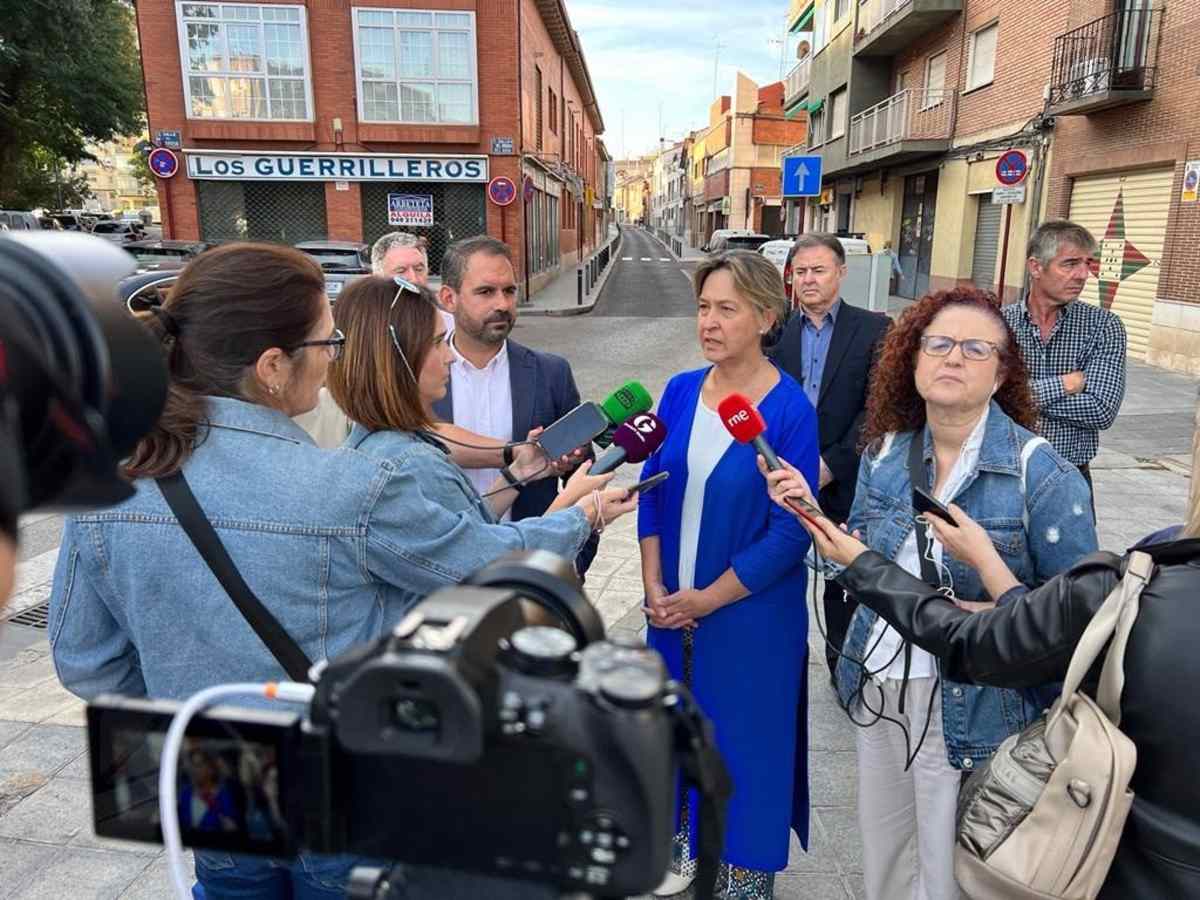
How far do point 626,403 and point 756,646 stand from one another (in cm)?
84

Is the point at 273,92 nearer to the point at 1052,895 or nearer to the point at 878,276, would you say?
the point at 878,276

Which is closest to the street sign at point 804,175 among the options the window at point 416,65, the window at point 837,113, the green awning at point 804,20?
the window at point 416,65

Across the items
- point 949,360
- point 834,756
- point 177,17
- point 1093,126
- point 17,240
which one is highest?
point 177,17

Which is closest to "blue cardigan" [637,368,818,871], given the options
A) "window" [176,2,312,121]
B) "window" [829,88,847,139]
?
"window" [176,2,312,121]

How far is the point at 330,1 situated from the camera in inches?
737

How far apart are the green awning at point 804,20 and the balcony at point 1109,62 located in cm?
1813

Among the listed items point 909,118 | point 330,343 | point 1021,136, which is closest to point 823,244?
point 330,343

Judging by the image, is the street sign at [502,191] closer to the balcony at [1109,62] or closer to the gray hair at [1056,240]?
the balcony at [1109,62]

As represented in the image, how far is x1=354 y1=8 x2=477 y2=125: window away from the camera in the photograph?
62.2ft

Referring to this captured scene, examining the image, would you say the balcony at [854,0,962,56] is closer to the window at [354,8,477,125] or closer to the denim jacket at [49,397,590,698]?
the window at [354,8,477,125]

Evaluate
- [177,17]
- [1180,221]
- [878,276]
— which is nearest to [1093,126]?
[1180,221]

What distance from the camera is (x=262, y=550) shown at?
4.43ft

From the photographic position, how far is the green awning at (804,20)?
3093 centimetres

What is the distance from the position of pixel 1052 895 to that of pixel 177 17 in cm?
2254
